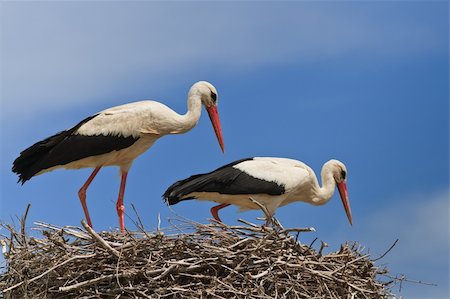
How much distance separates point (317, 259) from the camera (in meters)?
8.99

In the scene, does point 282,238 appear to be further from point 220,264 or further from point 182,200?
point 182,200

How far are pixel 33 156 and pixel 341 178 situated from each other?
3.80 m

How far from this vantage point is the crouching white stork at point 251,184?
Result: 1062 centimetres

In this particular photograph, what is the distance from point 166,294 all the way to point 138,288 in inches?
9.7

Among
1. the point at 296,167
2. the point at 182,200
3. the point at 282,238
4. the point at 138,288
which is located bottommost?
the point at 138,288

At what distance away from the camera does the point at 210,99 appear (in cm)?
1109

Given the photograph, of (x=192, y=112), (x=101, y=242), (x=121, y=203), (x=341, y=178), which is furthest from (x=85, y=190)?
(x=341, y=178)

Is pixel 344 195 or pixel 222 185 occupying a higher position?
pixel 344 195

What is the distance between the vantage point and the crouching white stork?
34.9 feet

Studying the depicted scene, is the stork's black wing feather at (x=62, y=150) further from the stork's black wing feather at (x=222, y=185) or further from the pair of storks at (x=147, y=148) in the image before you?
A: the stork's black wing feather at (x=222, y=185)

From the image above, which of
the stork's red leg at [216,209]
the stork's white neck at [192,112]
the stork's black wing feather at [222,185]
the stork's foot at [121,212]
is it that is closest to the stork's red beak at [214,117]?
the stork's white neck at [192,112]

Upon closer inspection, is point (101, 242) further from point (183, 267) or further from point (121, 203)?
point (121, 203)

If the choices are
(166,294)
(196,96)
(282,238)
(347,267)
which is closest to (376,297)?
(347,267)

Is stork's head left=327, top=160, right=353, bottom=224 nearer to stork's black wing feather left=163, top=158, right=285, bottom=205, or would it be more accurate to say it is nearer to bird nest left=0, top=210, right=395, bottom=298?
stork's black wing feather left=163, top=158, right=285, bottom=205
